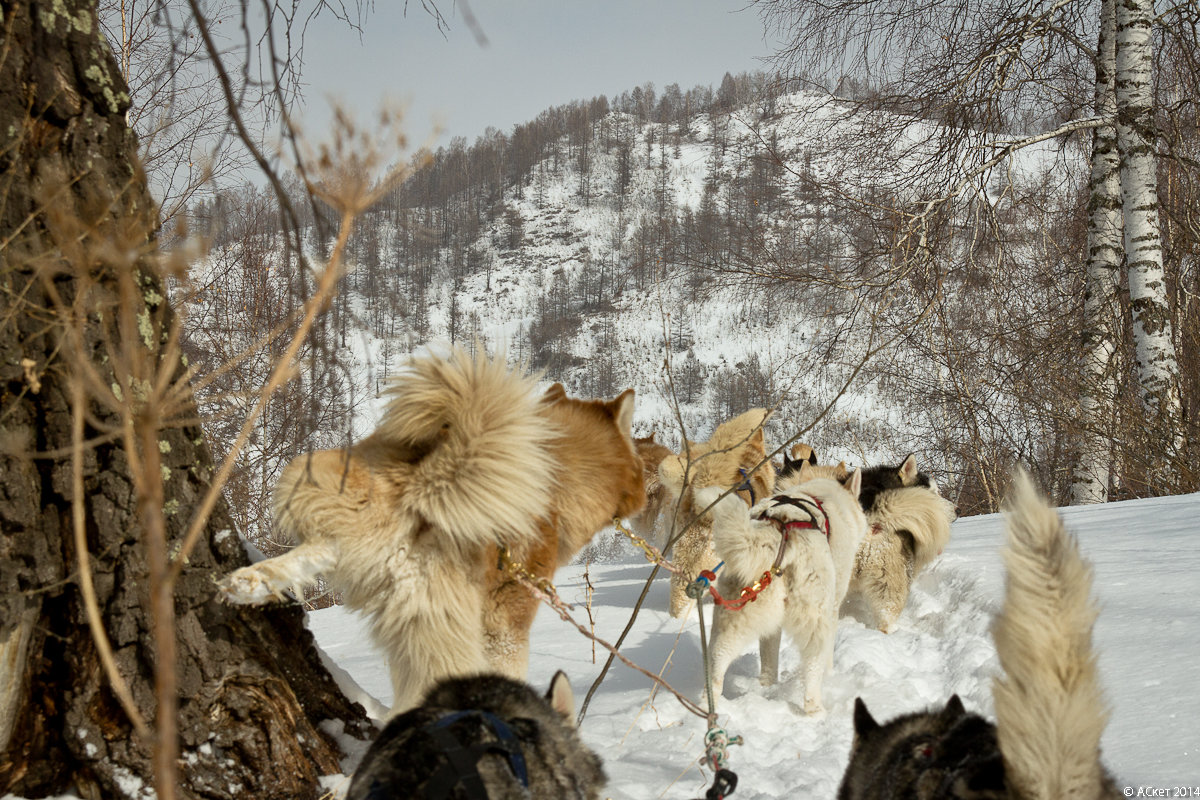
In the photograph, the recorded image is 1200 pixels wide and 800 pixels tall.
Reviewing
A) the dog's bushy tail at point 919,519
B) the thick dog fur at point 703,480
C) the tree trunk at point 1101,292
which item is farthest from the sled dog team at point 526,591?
the tree trunk at point 1101,292

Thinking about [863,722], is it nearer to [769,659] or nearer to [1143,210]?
[769,659]

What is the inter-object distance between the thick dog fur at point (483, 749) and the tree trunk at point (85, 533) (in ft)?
2.37

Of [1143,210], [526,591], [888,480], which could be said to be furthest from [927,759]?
[1143,210]

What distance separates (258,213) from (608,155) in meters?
96.5

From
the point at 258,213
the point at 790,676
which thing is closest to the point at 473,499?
the point at 790,676

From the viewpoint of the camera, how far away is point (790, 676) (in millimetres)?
4863

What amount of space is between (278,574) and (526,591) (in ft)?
3.00

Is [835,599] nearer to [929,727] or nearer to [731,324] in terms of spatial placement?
[929,727]

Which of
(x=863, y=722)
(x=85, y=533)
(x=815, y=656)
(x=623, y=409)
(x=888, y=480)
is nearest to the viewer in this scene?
(x=85, y=533)

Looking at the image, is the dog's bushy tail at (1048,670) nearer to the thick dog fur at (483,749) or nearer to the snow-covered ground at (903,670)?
the snow-covered ground at (903,670)

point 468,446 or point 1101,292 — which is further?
point 1101,292

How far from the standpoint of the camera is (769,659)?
4719 millimetres

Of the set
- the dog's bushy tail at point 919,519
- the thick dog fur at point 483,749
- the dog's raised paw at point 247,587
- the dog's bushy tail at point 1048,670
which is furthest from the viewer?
the dog's bushy tail at point 919,519

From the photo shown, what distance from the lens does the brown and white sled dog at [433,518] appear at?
2.62 m
